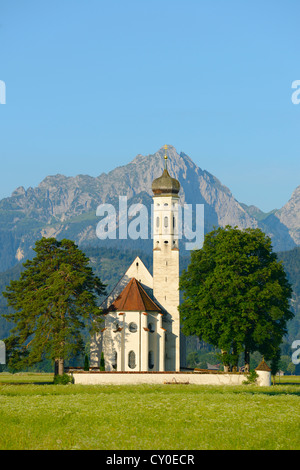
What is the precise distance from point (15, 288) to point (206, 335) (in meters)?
21.3

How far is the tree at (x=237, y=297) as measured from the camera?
83125 mm

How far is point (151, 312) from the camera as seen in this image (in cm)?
9431

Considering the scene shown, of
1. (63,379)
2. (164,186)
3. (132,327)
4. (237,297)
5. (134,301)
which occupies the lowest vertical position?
(63,379)

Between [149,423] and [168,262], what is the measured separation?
2343 inches

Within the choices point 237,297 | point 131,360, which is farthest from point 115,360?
point 237,297

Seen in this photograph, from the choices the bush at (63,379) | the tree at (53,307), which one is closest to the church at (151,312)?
the tree at (53,307)

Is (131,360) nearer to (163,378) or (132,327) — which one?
(132,327)

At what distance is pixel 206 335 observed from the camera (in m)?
85.6

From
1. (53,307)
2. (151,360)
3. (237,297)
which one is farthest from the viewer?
(151,360)

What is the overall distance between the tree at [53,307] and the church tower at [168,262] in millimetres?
10154

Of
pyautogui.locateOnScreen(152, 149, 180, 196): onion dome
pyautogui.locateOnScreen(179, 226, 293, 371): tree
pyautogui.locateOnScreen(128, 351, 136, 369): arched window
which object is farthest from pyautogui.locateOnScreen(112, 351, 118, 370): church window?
pyautogui.locateOnScreen(152, 149, 180, 196): onion dome

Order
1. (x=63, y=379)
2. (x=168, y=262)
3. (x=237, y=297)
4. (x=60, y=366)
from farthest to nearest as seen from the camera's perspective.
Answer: (x=168, y=262), (x=60, y=366), (x=237, y=297), (x=63, y=379)
